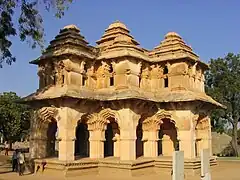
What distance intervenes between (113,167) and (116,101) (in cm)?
337

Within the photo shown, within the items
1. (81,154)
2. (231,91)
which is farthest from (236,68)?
(81,154)

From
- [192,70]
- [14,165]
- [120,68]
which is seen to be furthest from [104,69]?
[14,165]

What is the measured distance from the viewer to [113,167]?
1742 cm

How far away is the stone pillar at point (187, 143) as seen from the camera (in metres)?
18.1

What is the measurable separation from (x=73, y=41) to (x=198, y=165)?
9.31 m

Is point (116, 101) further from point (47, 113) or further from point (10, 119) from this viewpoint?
point (10, 119)

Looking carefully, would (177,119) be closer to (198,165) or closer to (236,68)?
(198,165)

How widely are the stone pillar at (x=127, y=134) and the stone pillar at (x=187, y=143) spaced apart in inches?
103

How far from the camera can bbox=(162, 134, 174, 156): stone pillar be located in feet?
69.1

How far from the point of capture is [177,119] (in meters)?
18.7

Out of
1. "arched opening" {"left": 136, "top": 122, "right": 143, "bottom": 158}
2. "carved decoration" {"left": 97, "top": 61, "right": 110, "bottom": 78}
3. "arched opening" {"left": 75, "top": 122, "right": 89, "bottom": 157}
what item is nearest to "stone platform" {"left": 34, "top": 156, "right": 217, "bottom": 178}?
"arched opening" {"left": 136, "top": 122, "right": 143, "bottom": 158}

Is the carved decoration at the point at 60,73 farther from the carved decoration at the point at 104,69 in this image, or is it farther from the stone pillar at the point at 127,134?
the stone pillar at the point at 127,134

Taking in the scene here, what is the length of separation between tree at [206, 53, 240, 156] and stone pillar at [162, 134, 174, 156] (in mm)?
14185

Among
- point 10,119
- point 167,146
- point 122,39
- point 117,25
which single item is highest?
point 117,25
